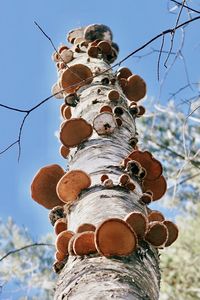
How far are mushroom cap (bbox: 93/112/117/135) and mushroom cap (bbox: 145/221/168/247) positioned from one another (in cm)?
75

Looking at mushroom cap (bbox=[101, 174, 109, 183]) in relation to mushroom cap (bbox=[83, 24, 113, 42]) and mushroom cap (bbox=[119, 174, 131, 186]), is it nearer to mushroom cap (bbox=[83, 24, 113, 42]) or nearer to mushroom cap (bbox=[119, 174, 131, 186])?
mushroom cap (bbox=[119, 174, 131, 186])

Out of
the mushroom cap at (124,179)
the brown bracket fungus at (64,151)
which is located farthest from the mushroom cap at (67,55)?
the mushroom cap at (124,179)

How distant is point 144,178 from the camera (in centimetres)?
243

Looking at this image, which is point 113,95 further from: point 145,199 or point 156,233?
point 156,233

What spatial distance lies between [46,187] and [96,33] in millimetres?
1734

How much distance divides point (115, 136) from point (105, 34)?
4.97ft

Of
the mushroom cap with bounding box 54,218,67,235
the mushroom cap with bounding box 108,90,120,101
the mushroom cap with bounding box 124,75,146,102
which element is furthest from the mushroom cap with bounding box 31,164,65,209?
the mushroom cap with bounding box 124,75,146,102

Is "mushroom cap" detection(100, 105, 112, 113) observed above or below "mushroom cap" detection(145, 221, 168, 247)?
above

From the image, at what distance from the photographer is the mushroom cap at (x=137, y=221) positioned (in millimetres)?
1790

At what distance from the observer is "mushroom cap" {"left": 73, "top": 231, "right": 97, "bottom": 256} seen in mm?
1736

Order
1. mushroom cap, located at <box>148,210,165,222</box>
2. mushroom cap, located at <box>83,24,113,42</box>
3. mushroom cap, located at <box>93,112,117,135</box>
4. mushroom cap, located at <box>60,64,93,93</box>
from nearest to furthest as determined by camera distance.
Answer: mushroom cap, located at <box>148,210,165,222</box>
mushroom cap, located at <box>93,112,117,135</box>
mushroom cap, located at <box>60,64,93,93</box>
mushroom cap, located at <box>83,24,113,42</box>

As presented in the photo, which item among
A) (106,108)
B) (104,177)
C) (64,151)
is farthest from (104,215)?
(64,151)

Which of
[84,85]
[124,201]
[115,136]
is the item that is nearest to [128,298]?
[124,201]

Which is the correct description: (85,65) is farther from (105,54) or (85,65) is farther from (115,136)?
(115,136)
